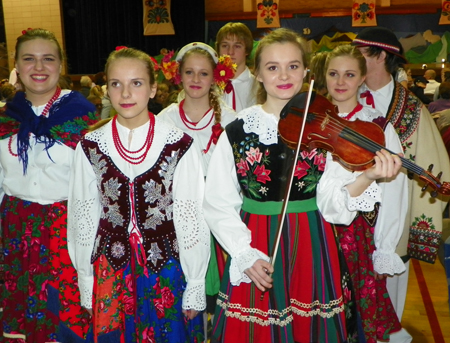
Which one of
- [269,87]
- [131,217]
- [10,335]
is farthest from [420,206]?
[10,335]

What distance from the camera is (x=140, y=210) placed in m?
1.85

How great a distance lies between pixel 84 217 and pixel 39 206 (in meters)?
0.35

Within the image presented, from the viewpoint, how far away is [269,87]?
5.88 ft

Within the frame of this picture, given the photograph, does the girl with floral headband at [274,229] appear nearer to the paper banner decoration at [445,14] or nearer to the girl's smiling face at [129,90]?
the girl's smiling face at [129,90]

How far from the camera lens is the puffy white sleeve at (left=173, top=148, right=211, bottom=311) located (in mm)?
1857

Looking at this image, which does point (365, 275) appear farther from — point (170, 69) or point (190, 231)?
point (170, 69)

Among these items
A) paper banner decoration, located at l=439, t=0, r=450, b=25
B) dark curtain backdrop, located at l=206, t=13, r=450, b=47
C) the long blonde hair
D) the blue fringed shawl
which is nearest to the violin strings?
the blue fringed shawl

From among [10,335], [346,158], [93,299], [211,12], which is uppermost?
[211,12]

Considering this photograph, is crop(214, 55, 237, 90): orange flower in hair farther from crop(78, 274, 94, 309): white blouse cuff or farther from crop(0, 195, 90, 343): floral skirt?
crop(78, 274, 94, 309): white blouse cuff

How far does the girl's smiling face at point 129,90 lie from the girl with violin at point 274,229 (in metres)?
0.35

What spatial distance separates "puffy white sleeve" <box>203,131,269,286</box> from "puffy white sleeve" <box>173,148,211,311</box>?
84 mm

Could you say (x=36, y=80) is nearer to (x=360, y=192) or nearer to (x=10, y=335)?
(x=10, y=335)

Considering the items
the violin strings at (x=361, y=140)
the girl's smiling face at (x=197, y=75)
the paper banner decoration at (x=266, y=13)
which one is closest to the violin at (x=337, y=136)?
→ the violin strings at (x=361, y=140)

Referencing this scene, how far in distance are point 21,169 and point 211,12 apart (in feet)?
30.5
